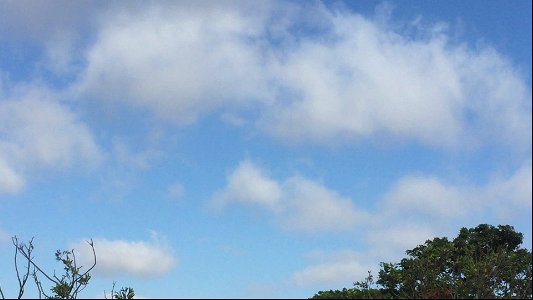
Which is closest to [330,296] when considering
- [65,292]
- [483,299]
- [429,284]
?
[483,299]

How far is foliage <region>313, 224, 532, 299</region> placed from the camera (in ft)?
94.7

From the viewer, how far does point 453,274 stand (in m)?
36.8

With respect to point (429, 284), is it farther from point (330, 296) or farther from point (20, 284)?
point (20, 284)

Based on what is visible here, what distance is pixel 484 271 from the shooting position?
32156 mm

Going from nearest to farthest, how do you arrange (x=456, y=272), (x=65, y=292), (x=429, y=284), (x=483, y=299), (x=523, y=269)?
(x=483, y=299) → (x=65, y=292) → (x=429, y=284) → (x=523, y=269) → (x=456, y=272)

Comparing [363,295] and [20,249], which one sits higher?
[20,249]

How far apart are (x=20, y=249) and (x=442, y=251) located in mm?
25066

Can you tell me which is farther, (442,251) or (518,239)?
(518,239)

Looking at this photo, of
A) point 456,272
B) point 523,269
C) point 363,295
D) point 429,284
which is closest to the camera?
point 363,295

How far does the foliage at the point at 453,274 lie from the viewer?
2886 centimetres

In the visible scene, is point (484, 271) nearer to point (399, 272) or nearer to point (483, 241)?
point (399, 272)

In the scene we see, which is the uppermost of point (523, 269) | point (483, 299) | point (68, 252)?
point (68, 252)

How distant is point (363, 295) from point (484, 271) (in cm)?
943

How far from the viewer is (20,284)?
31.6 metres
